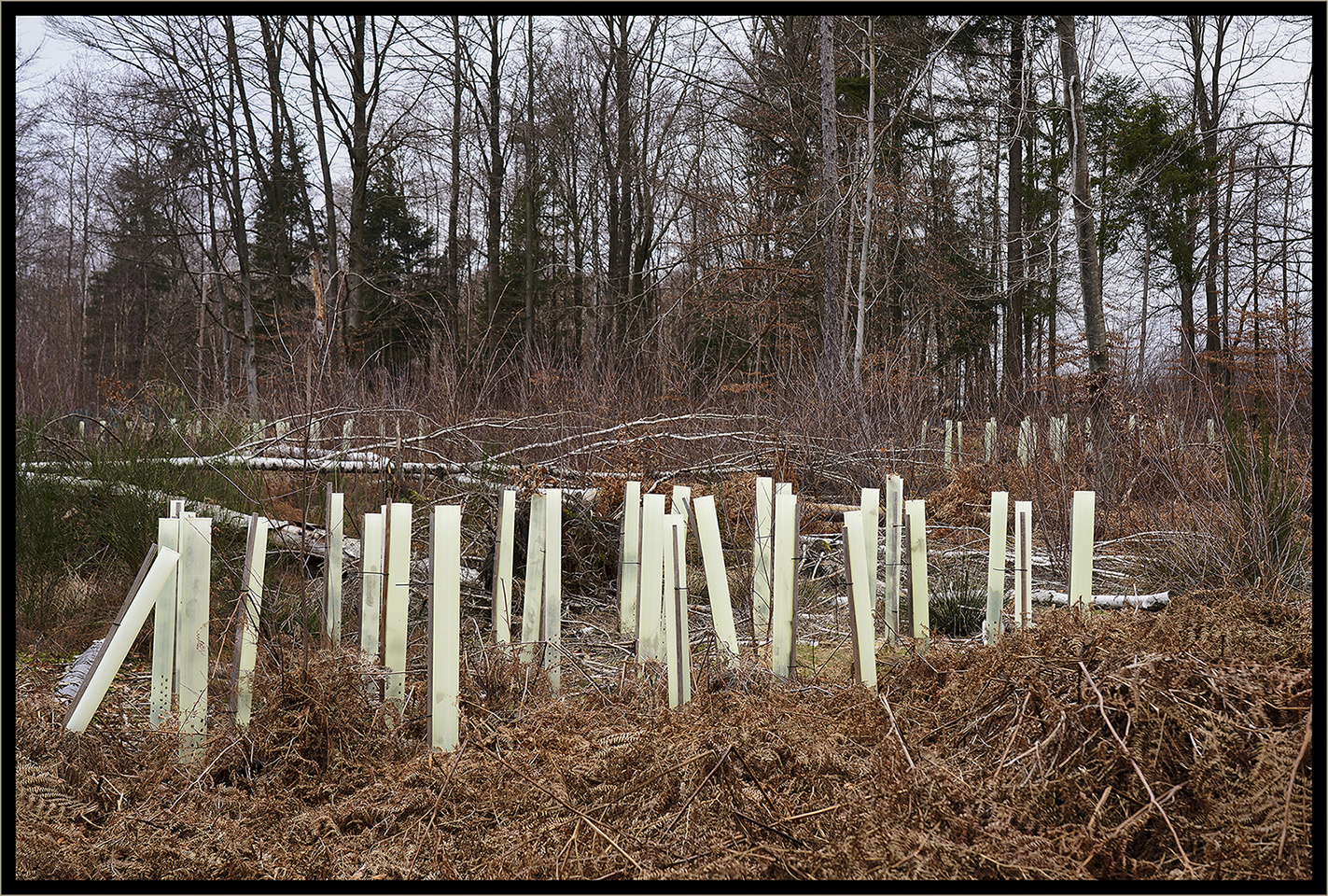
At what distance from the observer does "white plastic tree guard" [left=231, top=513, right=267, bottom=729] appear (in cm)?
277

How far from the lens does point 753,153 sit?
55.7ft

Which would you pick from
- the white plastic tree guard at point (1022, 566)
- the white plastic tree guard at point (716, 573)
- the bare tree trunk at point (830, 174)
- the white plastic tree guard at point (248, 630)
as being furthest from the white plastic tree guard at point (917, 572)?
the bare tree trunk at point (830, 174)

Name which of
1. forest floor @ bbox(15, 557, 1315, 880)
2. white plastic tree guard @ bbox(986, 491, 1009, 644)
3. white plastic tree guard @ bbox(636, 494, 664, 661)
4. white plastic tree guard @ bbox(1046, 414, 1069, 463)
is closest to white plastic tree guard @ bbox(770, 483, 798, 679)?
forest floor @ bbox(15, 557, 1315, 880)

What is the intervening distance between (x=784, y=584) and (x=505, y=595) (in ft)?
3.64

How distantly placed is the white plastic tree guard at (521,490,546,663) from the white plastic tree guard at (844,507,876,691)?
123 cm

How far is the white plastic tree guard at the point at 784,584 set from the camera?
10.4 feet

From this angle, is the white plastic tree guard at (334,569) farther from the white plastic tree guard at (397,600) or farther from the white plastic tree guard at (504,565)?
the white plastic tree guard at (504,565)

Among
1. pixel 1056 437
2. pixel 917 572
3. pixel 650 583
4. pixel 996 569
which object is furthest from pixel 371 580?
pixel 1056 437

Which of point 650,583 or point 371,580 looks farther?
point 650,583

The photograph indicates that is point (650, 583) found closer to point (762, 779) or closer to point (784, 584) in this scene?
point (784, 584)

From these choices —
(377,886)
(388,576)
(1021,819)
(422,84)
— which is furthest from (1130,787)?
(422,84)

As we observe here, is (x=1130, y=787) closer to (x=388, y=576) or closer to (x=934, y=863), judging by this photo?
(x=934, y=863)

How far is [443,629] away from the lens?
2715 millimetres

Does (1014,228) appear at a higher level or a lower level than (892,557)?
higher
